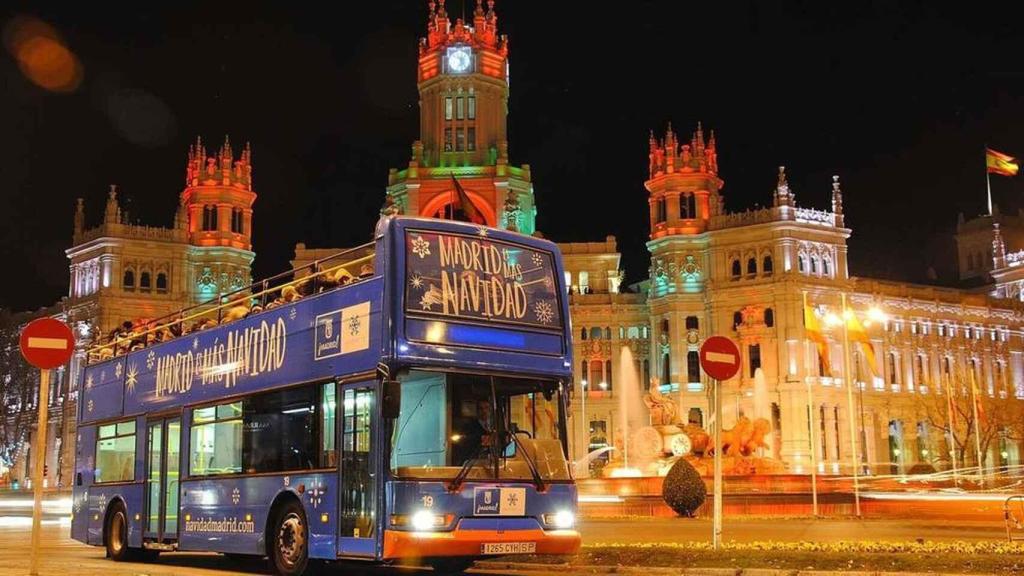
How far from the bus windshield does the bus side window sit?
1.11 m

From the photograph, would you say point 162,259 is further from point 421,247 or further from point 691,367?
point 421,247

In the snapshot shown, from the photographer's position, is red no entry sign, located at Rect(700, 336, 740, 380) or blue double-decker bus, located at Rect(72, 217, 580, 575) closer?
blue double-decker bus, located at Rect(72, 217, 580, 575)

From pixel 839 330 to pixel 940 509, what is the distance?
4873 cm

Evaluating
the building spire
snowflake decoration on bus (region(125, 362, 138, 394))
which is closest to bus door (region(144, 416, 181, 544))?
snowflake decoration on bus (region(125, 362, 138, 394))

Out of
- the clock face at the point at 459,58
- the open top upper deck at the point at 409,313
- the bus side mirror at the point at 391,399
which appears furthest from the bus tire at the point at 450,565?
the clock face at the point at 459,58

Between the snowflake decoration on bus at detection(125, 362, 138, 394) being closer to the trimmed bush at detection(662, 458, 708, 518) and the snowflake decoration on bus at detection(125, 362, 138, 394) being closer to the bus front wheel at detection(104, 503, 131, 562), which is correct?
the bus front wheel at detection(104, 503, 131, 562)

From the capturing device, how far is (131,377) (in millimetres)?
21359

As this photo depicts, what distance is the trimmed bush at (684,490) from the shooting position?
29578mm

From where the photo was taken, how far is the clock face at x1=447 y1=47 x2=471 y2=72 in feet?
326

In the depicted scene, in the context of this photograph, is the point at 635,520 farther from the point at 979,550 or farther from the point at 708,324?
the point at 708,324

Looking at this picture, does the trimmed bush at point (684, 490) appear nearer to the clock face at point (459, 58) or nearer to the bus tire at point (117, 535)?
the bus tire at point (117, 535)

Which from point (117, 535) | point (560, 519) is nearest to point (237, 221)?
point (117, 535)

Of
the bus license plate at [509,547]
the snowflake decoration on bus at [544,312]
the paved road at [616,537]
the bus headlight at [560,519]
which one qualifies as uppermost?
the snowflake decoration on bus at [544,312]

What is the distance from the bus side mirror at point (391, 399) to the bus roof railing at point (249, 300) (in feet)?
6.68
